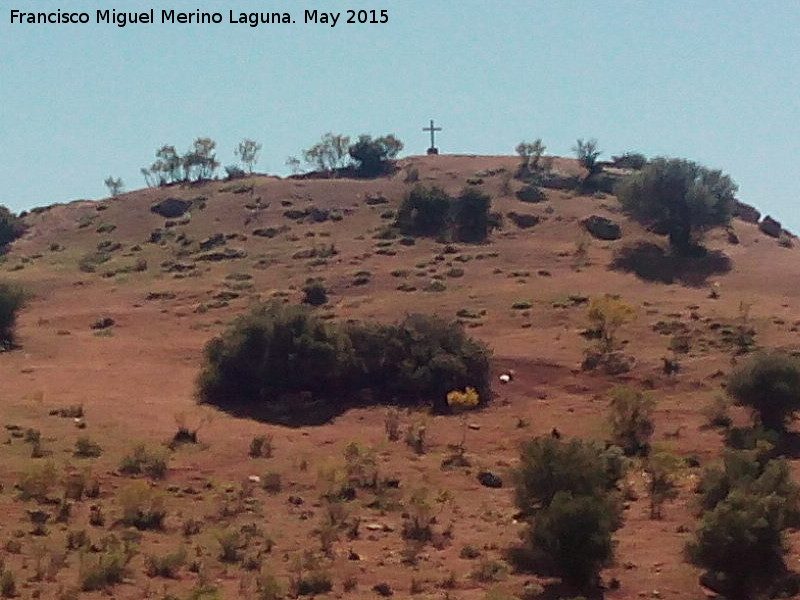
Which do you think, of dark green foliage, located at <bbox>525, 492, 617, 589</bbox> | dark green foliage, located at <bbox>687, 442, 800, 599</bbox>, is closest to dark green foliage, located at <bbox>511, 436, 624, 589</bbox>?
dark green foliage, located at <bbox>525, 492, 617, 589</bbox>

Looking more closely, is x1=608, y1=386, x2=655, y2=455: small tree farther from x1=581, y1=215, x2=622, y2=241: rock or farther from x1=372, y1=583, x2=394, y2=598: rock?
x1=581, y1=215, x2=622, y2=241: rock

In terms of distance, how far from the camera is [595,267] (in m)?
63.1

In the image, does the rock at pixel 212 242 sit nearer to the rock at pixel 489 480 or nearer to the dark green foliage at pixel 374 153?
the dark green foliage at pixel 374 153

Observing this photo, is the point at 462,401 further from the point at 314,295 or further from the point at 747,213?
the point at 747,213

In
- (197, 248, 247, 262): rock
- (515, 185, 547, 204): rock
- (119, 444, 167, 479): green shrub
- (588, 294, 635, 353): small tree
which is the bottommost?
(119, 444, 167, 479): green shrub

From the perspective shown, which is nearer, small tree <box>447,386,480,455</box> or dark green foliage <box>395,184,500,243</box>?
small tree <box>447,386,480,455</box>

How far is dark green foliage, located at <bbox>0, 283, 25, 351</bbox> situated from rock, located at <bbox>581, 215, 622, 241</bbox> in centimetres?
3851

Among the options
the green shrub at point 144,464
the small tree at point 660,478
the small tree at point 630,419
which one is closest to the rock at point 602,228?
the small tree at point 630,419

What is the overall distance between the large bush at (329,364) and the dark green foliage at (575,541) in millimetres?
18059

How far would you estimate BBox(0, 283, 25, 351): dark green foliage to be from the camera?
4862 cm

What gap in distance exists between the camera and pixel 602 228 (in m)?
72.4

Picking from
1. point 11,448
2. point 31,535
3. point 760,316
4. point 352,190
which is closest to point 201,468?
point 11,448

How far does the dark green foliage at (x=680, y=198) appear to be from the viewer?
219ft

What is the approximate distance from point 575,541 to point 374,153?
86.0 m
